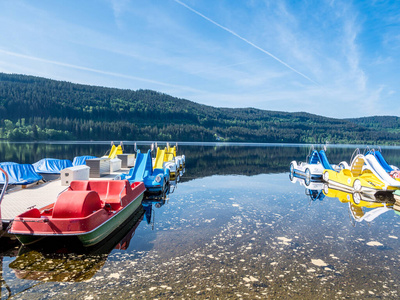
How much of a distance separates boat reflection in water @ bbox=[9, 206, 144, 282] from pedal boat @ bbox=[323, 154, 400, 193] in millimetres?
15267

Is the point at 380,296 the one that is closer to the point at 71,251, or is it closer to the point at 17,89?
the point at 71,251

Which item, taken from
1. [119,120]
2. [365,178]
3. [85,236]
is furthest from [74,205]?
[119,120]

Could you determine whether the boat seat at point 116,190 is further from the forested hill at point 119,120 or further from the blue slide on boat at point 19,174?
the forested hill at point 119,120

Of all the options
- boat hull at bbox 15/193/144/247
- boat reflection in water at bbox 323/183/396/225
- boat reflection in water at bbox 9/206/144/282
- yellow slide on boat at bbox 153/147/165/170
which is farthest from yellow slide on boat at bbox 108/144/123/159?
boat reflection in water at bbox 323/183/396/225

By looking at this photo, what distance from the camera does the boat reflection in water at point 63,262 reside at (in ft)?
19.8

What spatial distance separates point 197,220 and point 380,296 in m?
6.49

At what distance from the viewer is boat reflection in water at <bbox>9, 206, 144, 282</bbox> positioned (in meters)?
6.04

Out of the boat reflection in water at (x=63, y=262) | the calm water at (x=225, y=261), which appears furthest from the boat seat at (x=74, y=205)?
the calm water at (x=225, y=261)

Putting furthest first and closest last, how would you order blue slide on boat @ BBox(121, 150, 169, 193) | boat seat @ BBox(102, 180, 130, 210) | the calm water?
blue slide on boat @ BBox(121, 150, 169, 193) < boat seat @ BBox(102, 180, 130, 210) < the calm water

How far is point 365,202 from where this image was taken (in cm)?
1475

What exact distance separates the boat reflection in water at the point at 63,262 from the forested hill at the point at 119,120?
113441 mm

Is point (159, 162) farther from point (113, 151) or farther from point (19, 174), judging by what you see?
point (19, 174)

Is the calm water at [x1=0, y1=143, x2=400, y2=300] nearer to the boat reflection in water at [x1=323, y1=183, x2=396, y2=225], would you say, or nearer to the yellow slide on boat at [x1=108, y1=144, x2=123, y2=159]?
the boat reflection in water at [x1=323, y1=183, x2=396, y2=225]

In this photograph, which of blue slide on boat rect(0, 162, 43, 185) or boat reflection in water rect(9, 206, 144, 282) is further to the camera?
blue slide on boat rect(0, 162, 43, 185)
